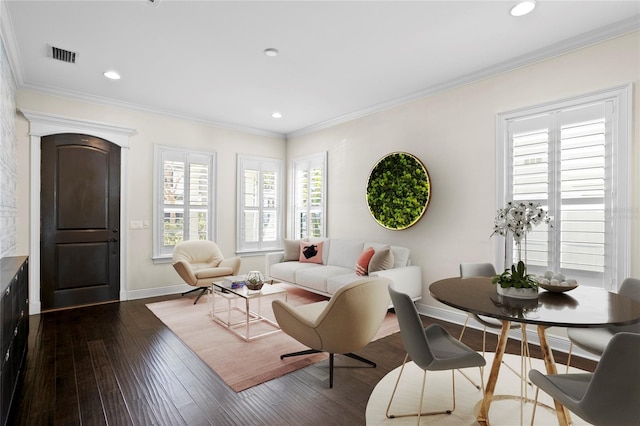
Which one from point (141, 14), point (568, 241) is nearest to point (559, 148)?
point (568, 241)

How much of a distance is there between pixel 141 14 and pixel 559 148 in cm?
398

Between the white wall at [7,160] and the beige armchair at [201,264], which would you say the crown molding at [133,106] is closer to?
the white wall at [7,160]

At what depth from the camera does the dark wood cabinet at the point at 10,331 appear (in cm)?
190

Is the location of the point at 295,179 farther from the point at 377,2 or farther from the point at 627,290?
the point at 627,290

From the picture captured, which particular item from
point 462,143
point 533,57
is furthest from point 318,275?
point 533,57

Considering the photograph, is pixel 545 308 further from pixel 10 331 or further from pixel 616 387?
pixel 10 331

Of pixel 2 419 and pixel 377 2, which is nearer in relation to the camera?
pixel 2 419

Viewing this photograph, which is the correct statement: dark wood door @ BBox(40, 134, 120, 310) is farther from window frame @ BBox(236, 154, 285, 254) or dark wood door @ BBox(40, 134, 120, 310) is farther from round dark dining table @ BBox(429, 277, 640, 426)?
round dark dining table @ BBox(429, 277, 640, 426)

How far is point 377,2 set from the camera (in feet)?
8.62

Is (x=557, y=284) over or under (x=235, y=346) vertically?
over

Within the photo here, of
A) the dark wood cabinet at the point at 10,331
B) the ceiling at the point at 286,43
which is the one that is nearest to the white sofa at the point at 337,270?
the ceiling at the point at 286,43

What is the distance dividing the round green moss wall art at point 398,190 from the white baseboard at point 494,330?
3.73ft

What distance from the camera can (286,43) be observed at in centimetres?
325

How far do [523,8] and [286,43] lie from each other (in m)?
2.02
